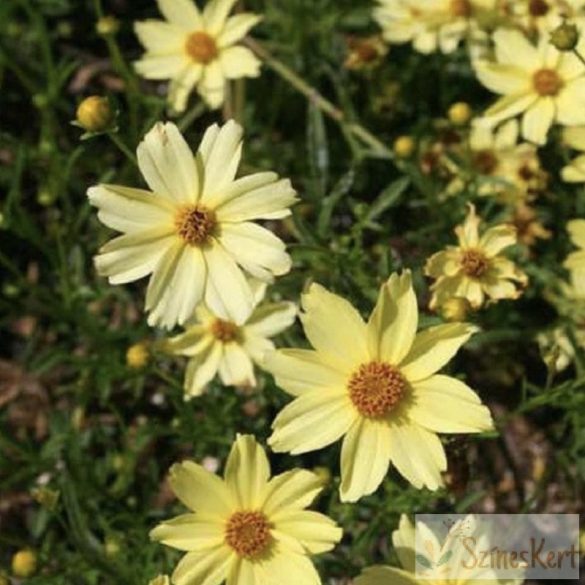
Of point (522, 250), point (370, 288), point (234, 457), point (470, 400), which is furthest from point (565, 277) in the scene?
point (234, 457)

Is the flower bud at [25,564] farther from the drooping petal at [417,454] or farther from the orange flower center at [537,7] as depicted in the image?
the orange flower center at [537,7]

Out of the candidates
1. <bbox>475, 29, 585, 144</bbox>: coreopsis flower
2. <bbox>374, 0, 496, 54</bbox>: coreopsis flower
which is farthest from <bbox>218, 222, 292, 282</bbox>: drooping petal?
<bbox>374, 0, 496, 54</bbox>: coreopsis flower

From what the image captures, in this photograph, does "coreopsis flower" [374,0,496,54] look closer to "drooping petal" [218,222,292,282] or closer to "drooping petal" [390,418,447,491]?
"drooping petal" [218,222,292,282]

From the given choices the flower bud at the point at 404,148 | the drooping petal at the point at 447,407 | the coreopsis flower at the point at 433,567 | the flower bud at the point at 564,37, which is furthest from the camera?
the flower bud at the point at 404,148

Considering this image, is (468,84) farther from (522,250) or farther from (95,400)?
(95,400)

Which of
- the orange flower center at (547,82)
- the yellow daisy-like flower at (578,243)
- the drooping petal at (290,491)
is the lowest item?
the drooping petal at (290,491)

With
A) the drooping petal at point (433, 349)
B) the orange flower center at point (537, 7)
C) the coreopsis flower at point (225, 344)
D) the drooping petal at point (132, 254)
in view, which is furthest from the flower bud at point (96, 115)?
the orange flower center at point (537, 7)
